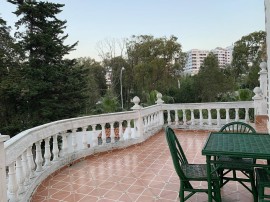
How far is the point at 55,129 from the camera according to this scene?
392 centimetres

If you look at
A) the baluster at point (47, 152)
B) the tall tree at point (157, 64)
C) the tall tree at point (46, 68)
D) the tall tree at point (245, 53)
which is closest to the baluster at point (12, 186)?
the baluster at point (47, 152)

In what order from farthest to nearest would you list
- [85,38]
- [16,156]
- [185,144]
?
[85,38], [185,144], [16,156]

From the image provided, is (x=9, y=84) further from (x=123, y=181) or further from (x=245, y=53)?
(x=245, y=53)

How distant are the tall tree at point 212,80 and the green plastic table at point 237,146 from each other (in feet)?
42.8

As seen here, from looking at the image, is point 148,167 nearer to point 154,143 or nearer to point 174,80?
point 154,143

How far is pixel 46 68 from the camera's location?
15.7m

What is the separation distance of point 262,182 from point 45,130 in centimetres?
307

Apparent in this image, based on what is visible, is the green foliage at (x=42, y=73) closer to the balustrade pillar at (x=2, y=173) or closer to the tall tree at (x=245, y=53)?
the balustrade pillar at (x=2, y=173)

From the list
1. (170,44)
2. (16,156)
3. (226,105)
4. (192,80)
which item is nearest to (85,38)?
(170,44)

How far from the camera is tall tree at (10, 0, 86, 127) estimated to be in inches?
599

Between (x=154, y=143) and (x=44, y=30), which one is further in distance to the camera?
(x=44, y=30)

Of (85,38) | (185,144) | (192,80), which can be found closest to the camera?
(185,144)

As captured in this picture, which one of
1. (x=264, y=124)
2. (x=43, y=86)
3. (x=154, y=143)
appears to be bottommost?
(x=154, y=143)

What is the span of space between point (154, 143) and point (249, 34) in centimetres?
2222
